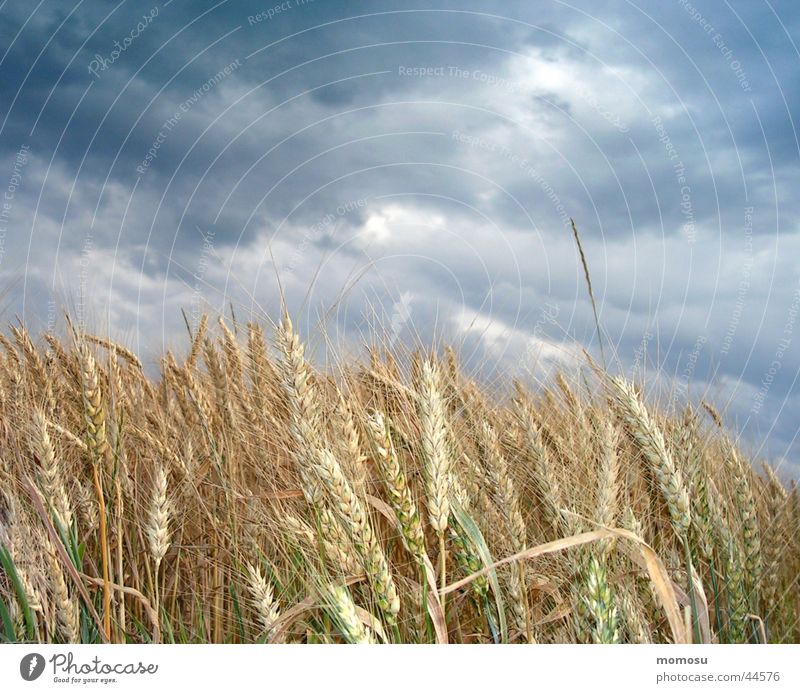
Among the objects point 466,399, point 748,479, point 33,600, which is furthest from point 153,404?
point 748,479

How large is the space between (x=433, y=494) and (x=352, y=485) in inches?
10.6

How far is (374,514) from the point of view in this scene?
2.58m

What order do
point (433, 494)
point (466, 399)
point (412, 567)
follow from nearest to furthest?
point (433, 494) < point (412, 567) < point (466, 399)

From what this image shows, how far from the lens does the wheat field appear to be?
202 cm

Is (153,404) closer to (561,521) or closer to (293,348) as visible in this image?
(293,348)

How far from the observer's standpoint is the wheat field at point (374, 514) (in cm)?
202
